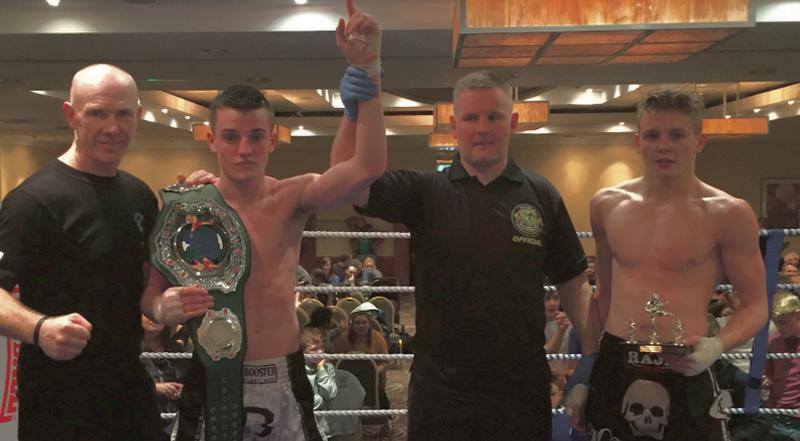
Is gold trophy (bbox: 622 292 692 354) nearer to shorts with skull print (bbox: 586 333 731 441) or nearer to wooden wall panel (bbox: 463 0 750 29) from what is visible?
shorts with skull print (bbox: 586 333 731 441)

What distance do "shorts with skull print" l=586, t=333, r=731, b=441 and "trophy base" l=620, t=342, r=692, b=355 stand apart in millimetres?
30

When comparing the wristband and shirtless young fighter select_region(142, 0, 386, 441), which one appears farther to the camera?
shirtless young fighter select_region(142, 0, 386, 441)

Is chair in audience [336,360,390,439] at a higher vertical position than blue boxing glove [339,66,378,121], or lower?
lower

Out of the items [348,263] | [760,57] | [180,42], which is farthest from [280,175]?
[760,57]

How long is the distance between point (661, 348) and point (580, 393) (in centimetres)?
33

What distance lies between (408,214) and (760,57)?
581 cm

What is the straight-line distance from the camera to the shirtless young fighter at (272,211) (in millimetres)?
1677

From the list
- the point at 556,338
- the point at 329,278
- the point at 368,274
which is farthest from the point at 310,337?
the point at 368,274

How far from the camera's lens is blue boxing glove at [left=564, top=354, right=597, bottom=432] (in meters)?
2.01

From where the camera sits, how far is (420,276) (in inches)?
74.4

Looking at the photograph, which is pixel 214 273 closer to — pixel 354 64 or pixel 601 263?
pixel 354 64

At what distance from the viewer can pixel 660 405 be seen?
1.86 m

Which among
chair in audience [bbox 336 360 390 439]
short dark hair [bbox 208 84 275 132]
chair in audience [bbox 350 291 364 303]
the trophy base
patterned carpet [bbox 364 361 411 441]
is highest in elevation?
short dark hair [bbox 208 84 275 132]

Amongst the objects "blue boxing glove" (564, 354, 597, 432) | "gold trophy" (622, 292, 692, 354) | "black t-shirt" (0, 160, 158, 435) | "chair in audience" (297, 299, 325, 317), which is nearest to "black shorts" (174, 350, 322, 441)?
"black t-shirt" (0, 160, 158, 435)
